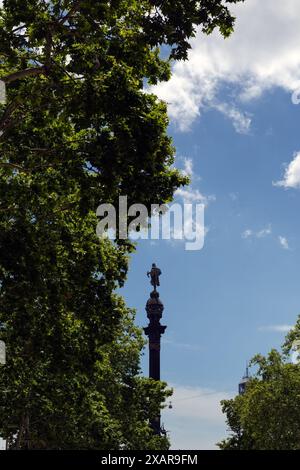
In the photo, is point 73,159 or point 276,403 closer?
point 73,159

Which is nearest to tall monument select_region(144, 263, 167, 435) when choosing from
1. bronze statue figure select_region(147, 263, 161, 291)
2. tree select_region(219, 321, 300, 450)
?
bronze statue figure select_region(147, 263, 161, 291)

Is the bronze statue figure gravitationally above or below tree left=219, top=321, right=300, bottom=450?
above

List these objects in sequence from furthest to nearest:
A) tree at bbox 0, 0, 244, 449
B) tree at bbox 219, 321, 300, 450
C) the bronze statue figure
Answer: the bronze statue figure
tree at bbox 219, 321, 300, 450
tree at bbox 0, 0, 244, 449

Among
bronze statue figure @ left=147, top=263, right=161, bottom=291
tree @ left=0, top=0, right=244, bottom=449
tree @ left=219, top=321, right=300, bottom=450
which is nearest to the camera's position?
tree @ left=0, top=0, right=244, bottom=449

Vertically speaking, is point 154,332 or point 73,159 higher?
point 154,332

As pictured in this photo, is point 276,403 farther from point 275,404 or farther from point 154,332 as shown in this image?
point 154,332

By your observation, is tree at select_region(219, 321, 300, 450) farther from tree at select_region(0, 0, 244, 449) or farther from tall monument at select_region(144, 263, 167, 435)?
tree at select_region(0, 0, 244, 449)

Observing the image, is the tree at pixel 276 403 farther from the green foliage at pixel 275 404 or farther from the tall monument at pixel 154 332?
the tall monument at pixel 154 332

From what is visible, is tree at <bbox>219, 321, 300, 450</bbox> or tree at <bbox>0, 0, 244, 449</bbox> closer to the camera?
tree at <bbox>0, 0, 244, 449</bbox>

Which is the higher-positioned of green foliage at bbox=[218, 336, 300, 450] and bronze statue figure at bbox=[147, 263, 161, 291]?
bronze statue figure at bbox=[147, 263, 161, 291]

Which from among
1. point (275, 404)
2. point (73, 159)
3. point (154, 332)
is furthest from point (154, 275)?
point (73, 159)

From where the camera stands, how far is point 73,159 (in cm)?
1606

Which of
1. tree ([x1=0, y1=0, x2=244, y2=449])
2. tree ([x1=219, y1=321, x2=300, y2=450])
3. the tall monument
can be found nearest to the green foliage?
tree ([x1=219, y1=321, x2=300, y2=450])

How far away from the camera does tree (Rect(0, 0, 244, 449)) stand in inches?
570
